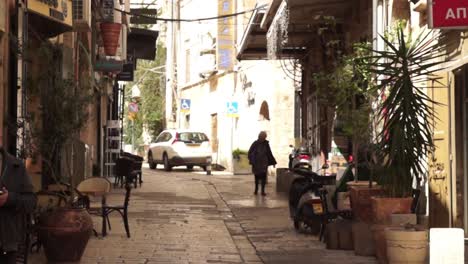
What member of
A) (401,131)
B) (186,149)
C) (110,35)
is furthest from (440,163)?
(186,149)

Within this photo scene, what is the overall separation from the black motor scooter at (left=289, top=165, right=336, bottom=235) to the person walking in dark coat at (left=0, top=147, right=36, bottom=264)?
20.2 feet

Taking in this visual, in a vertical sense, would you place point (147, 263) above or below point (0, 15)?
below

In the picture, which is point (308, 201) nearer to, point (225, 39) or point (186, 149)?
point (186, 149)

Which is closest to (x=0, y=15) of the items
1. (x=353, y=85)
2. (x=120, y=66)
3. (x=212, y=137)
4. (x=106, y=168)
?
(x=353, y=85)

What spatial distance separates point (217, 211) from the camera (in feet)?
53.2

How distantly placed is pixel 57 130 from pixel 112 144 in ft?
49.1

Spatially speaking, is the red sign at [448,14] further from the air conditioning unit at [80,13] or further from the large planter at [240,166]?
the large planter at [240,166]

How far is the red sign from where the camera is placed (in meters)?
9.34

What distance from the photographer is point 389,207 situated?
31.3ft

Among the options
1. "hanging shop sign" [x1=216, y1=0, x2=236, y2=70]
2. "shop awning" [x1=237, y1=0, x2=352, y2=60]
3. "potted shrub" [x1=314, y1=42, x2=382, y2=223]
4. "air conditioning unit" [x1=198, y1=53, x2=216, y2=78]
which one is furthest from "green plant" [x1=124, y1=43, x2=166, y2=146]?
"potted shrub" [x1=314, y1=42, x2=382, y2=223]

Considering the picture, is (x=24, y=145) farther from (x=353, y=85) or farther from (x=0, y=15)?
(x=353, y=85)

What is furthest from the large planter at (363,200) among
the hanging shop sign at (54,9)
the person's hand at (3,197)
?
the person's hand at (3,197)

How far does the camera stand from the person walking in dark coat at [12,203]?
593 cm

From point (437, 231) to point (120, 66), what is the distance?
48.1ft
